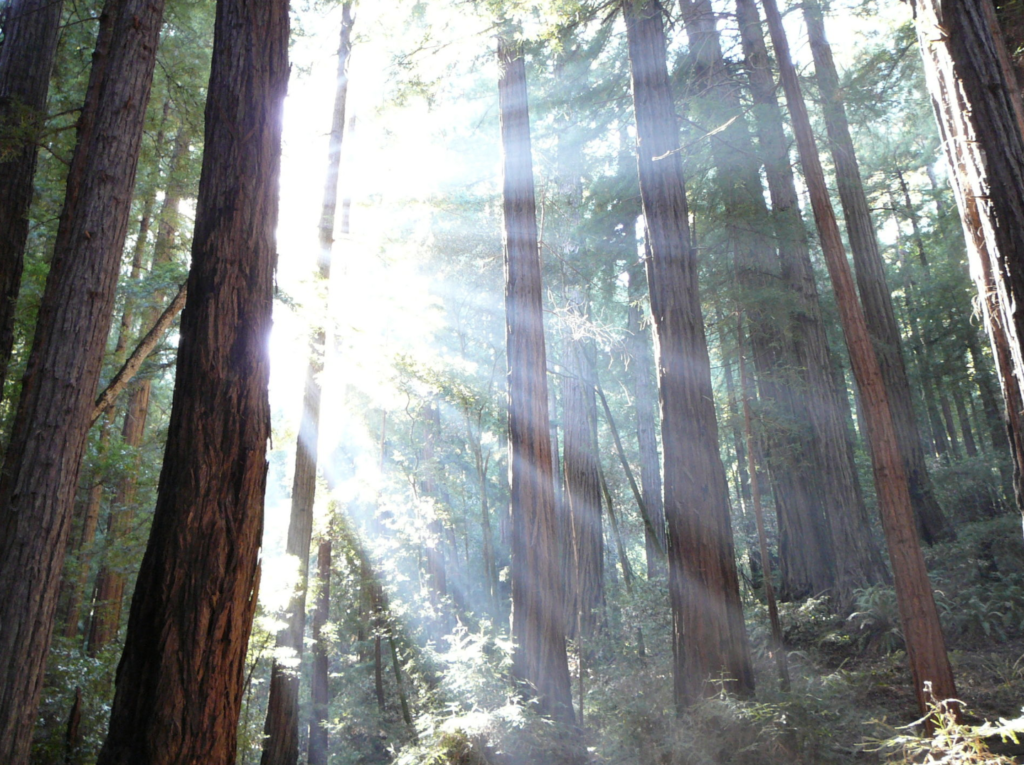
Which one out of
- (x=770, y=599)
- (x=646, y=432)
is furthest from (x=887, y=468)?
(x=646, y=432)

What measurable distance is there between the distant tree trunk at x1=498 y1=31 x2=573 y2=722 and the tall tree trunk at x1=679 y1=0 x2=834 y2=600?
366 centimetres

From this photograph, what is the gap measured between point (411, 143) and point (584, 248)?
5.23m

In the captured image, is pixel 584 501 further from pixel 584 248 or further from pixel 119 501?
pixel 119 501

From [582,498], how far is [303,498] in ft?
20.3

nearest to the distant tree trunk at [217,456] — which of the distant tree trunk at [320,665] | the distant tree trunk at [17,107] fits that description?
the distant tree trunk at [17,107]

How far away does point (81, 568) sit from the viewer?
11.2 m

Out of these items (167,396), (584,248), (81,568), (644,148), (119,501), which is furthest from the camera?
Result: (167,396)

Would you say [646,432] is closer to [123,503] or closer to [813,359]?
[813,359]

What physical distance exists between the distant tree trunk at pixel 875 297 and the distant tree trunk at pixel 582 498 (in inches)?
226

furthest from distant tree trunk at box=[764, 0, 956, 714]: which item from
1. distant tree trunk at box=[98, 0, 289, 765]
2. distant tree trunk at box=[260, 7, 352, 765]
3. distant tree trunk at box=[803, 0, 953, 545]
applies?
distant tree trunk at box=[260, 7, 352, 765]

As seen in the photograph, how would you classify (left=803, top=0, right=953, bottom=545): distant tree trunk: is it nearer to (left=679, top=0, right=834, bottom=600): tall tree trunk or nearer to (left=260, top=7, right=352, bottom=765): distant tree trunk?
(left=679, top=0, right=834, bottom=600): tall tree trunk

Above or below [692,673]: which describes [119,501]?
above

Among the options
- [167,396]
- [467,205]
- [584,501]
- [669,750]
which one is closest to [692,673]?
[669,750]

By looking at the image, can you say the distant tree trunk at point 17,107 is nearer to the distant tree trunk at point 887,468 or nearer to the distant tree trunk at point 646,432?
the distant tree trunk at point 887,468
